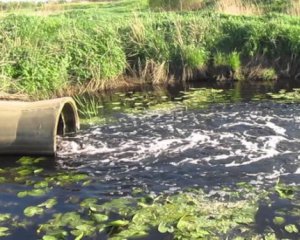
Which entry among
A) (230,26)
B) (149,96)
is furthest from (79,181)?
(230,26)

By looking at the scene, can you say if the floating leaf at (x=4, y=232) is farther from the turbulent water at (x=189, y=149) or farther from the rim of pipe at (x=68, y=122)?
the rim of pipe at (x=68, y=122)

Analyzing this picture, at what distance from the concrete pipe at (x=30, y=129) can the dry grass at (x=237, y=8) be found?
12.0 m

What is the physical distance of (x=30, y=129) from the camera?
9.16 m

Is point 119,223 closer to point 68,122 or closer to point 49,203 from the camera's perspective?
point 49,203

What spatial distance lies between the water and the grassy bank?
2.48 m

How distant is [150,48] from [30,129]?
7506 millimetres

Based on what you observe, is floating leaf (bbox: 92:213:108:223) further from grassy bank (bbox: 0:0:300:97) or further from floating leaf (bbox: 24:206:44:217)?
grassy bank (bbox: 0:0:300:97)

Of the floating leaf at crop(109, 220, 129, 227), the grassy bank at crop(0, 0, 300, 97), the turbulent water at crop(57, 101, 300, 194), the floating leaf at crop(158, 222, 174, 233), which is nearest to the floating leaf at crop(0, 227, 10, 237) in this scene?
the floating leaf at crop(109, 220, 129, 227)

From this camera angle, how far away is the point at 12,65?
1370 centimetres

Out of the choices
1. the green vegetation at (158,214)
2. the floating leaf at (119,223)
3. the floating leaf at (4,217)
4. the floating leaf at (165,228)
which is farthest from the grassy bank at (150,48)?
the floating leaf at (165,228)

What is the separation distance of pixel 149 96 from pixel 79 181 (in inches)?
259

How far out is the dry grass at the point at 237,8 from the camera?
20011mm

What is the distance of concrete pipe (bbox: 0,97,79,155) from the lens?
915 cm

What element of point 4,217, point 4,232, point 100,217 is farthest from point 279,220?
point 4,217
